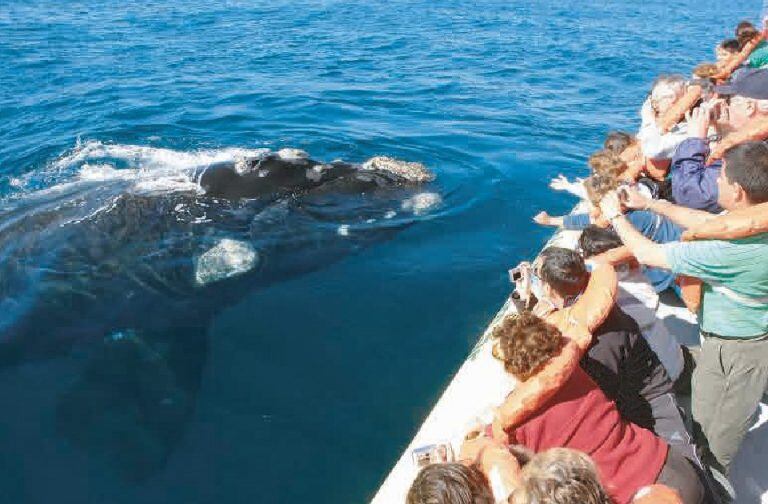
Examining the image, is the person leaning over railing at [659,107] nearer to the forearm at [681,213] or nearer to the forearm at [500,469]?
the forearm at [681,213]

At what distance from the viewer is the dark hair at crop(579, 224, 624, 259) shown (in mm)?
6543

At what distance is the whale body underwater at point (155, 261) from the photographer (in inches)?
315

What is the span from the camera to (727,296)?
5.08m

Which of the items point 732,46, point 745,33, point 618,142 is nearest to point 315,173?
point 618,142

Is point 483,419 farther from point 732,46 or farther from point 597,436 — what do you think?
point 732,46

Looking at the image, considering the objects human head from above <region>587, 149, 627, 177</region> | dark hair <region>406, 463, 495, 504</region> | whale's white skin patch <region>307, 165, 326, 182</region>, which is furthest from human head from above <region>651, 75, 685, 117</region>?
dark hair <region>406, 463, 495, 504</region>

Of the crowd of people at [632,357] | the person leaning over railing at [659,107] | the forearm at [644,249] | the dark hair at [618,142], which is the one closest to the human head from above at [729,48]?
the person leaning over railing at [659,107]

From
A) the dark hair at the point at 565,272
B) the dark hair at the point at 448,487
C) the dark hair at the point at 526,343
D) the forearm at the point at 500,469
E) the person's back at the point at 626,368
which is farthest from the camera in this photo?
the dark hair at the point at 565,272

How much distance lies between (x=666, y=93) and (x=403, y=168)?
591 cm

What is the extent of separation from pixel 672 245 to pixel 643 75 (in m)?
23.0

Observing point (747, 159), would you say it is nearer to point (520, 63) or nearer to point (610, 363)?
point (610, 363)

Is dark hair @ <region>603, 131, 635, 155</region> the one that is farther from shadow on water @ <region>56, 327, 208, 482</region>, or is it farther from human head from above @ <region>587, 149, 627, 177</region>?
shadow on water @ <region>56, 327, 208, 482</region>

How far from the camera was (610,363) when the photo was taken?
522cm

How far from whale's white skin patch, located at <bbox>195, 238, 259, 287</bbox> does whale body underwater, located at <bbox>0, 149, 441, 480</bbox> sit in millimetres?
23
